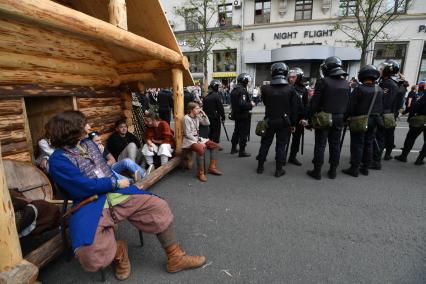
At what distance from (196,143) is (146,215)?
2525 millimetres

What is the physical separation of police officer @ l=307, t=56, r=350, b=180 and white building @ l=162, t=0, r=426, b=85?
16129 millimetres

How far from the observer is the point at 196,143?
4738 mm

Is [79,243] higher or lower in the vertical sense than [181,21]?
lower

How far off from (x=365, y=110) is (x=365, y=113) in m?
0.05

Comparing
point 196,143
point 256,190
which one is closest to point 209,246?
point 256,190

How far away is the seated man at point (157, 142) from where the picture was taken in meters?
4.90

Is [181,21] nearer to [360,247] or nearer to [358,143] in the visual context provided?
[358,143]

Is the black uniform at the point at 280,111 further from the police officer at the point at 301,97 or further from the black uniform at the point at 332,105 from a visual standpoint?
the police officer at the point at 301,97

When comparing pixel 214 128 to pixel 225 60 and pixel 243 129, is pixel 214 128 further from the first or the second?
pixel 225 60

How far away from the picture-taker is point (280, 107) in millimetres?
4516

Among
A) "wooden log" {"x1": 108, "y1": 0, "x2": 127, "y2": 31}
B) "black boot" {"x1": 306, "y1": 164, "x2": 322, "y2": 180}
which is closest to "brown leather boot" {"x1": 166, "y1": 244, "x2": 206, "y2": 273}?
"wooden log" {"x1": 108, "y1": 0, "x2": 127, "y2": 31}

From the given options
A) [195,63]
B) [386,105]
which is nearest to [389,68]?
[386,105]

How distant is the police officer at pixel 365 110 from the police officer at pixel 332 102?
38 cm

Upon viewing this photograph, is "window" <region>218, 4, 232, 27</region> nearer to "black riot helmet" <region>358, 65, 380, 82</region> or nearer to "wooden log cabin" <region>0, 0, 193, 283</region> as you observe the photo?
"wooden log cabin" <region>0, 0, 193, 283</region>
